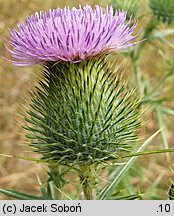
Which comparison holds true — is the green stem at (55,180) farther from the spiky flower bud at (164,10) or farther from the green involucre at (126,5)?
the spiky flower bud at (164,10)

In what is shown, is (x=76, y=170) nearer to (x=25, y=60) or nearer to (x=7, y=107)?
(x=25, y=60)

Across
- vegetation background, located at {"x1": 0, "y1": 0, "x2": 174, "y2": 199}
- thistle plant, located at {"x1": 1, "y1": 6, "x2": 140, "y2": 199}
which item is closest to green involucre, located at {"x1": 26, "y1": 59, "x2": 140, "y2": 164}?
thistle plant, located at {"x1": 1, "y1": 6, "x2": 140, "y2": 199}

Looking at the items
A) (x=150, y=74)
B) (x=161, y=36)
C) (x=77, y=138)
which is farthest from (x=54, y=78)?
(x=150, y=74)

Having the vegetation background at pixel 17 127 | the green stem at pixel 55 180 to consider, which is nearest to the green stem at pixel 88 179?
the green stem at pixel 55 180

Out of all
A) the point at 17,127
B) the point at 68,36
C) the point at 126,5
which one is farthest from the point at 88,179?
the point at 17,127

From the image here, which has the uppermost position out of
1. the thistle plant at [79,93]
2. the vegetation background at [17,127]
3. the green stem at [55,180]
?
the vegetation background at [17,127]

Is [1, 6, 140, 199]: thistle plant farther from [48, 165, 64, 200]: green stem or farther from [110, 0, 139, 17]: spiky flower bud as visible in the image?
[110, 0, 139, 17]: spiky flower bud
